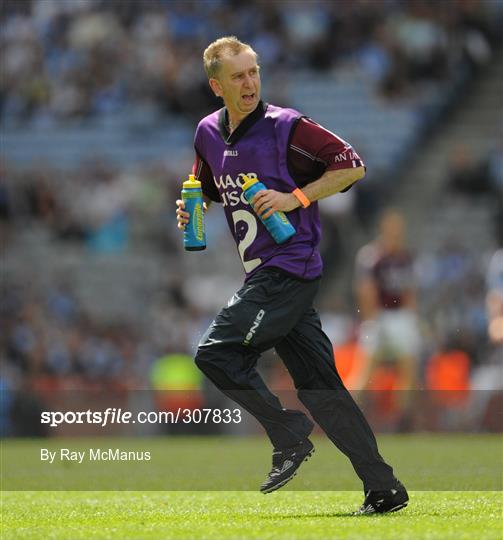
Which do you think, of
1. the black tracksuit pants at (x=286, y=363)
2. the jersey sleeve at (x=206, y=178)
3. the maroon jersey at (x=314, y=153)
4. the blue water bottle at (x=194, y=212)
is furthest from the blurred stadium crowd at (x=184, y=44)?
the black tracksuit pants at (x=286, y=363)

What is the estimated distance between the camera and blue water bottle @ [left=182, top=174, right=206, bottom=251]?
6.39 m

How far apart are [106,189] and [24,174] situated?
1.41 metres

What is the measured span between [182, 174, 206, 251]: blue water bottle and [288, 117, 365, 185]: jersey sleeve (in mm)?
461

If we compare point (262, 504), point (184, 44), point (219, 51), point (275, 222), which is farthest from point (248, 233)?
point (184, 44)

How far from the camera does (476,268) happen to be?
17.0 metres

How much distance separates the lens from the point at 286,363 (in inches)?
251

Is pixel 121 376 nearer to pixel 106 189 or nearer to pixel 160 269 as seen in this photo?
pixel 160 269

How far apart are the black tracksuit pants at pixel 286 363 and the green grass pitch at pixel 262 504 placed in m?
0.33

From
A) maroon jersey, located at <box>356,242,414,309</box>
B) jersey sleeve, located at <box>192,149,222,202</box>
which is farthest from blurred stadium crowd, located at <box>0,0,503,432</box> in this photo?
jersey sleeve, located at <box>192,149,222,202</box>

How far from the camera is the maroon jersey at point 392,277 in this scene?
13297 millimetres

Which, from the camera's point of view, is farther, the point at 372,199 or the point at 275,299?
the point at 372,199

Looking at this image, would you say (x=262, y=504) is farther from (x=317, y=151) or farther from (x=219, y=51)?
(x=219, y=51)

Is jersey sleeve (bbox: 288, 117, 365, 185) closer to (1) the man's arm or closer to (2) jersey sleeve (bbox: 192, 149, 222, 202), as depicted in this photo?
(1) the man's arm

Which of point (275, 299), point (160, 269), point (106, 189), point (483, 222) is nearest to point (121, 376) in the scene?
point (160, 269)
